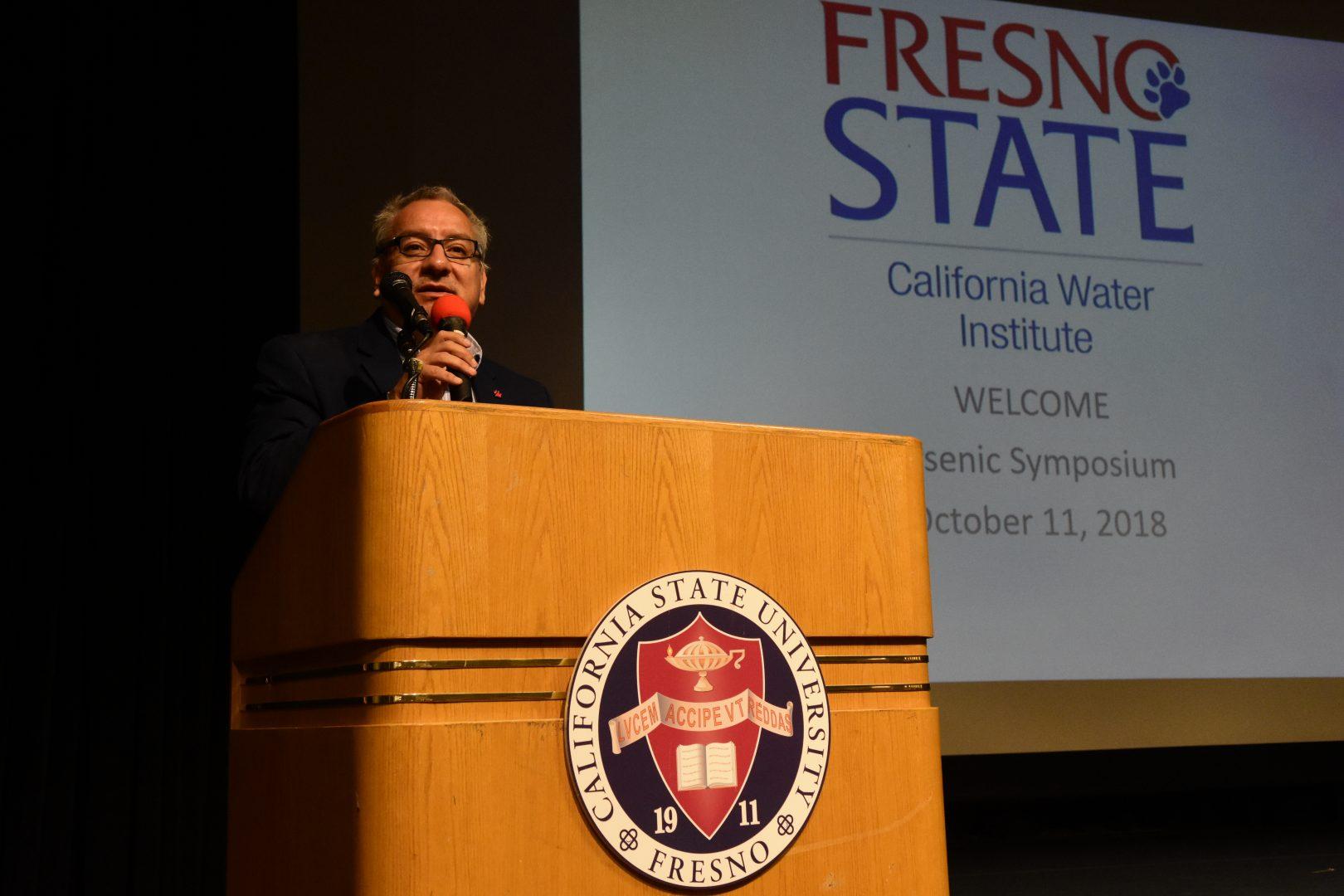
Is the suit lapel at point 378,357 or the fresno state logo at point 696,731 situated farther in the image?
the suit lapel at point 378,357

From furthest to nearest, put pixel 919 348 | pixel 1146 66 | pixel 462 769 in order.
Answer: pixel 1146 66 → pixel 919 348 → pixel 462 769

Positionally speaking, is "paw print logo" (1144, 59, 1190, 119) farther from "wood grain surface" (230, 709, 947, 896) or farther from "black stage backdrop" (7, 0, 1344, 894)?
"wood grain surface" (230, 709, 947, 896)

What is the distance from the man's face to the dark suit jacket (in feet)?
0.31

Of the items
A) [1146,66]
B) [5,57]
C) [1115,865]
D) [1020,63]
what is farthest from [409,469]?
[1146,66]

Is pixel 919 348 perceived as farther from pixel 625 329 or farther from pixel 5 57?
pixel 5 57

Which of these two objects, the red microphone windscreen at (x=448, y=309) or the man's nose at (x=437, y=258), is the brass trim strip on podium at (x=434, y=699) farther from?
the man's nose at (x=437, y=258)

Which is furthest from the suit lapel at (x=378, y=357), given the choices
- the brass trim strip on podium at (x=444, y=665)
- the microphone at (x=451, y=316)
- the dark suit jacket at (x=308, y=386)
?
the brass trim strip on podium at (x=444, y=665)

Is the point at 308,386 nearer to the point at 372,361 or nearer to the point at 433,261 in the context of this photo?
the point at 372,361

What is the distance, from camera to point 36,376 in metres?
3.08

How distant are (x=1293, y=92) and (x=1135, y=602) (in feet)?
5.80

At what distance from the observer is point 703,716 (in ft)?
3.81

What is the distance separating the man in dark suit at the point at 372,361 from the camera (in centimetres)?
144

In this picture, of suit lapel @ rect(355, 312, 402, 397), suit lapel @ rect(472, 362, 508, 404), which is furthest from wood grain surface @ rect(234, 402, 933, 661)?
suit lapel @ rect(472, 362, 508, 404)

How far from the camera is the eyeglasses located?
175cm
